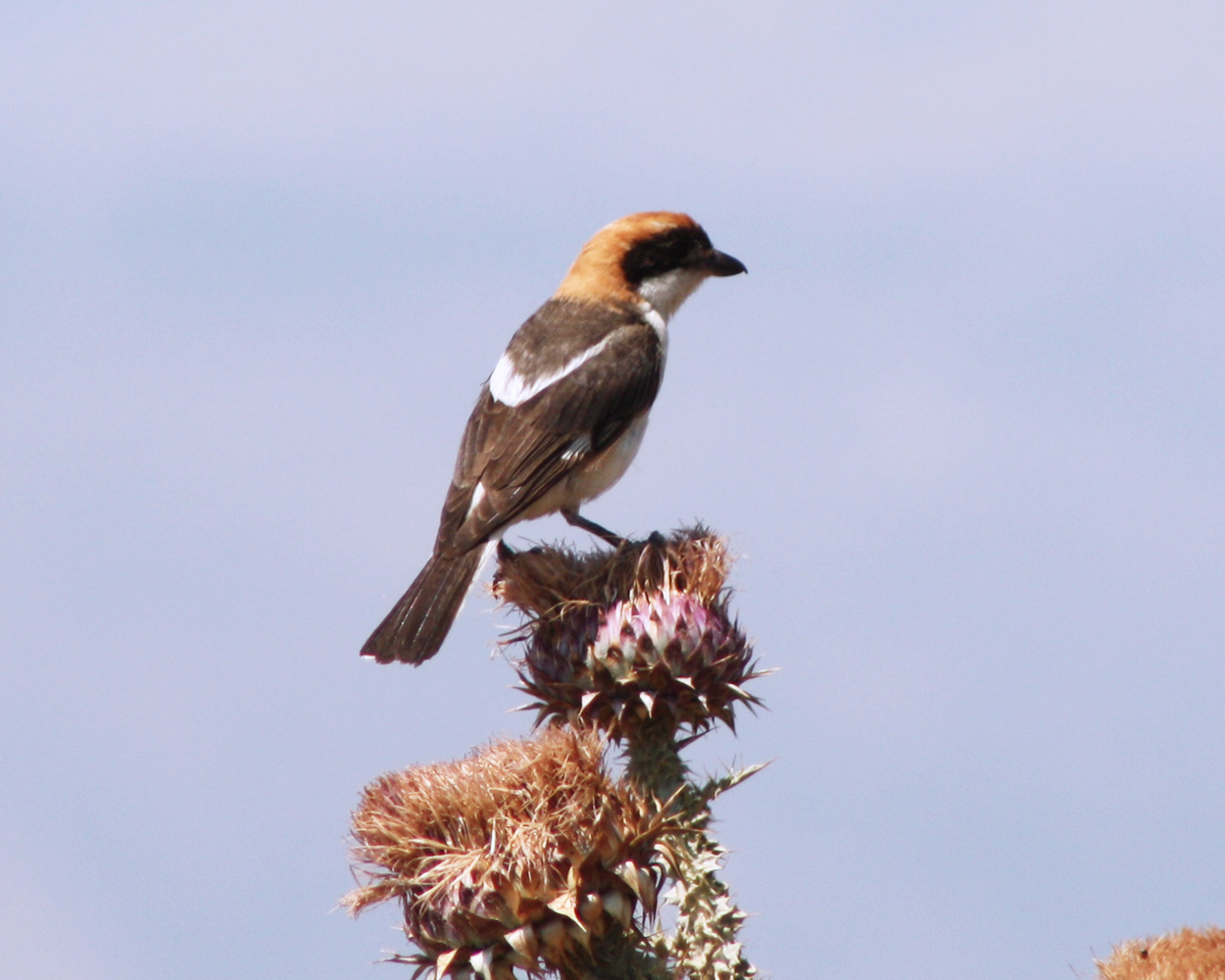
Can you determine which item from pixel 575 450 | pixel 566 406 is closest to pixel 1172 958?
pixel 575 450

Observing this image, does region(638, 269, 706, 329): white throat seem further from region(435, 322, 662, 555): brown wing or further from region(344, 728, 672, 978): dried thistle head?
region(344, 728, 672, 978): dried thistle head

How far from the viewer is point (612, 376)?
23.2 ft

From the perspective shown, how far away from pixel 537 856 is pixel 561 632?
91cm

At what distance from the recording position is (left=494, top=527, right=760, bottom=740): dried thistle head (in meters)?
4.78

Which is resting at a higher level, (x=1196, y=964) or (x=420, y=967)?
(x=420, y=967)

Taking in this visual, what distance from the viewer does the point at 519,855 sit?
4.27 m

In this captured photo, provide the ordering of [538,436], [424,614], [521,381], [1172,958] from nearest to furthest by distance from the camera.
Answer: [1172,958]
[424,614]
[538,436]
[521,381]

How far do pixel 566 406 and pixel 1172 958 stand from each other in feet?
12.7

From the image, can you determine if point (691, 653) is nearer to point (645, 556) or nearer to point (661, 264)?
point (645, 556)

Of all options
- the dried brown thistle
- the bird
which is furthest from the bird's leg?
the dried brown thistle

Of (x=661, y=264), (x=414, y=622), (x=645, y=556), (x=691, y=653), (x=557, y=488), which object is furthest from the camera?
(x=661, y=264)

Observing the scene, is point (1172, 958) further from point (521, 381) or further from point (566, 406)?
point (521, 381)

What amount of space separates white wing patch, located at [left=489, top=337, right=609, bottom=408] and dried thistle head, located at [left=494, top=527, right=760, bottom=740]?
1843 millimetres

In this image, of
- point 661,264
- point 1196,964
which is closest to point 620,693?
point 1196,964
